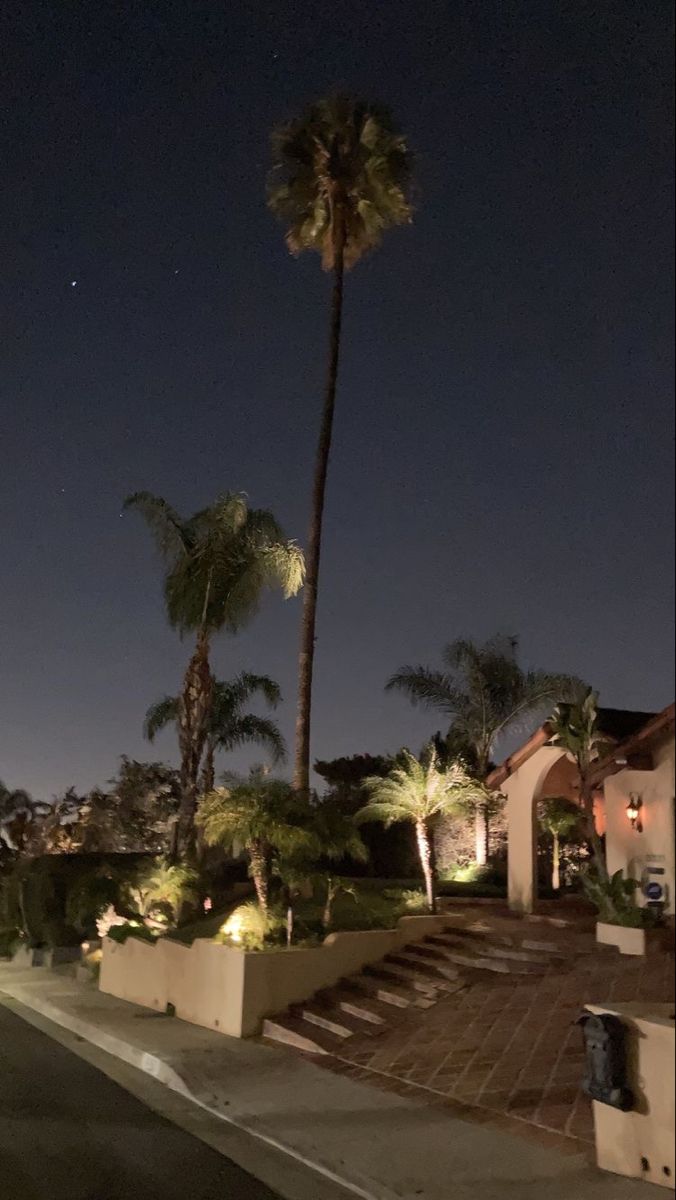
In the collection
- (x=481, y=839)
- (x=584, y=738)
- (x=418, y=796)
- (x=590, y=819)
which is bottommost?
(x=481, y=839)

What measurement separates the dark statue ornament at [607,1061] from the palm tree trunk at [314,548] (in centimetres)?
1250

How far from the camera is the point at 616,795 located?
15.7m

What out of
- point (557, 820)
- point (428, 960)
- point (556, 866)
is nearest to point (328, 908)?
point (428, 960)

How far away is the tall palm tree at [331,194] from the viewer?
21.6 meters

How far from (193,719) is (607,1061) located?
15.7 meters

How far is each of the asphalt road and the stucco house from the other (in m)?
5.86

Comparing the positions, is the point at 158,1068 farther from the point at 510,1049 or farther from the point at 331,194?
the point at 331,194

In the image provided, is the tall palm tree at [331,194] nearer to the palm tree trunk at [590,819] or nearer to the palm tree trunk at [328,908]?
the palm tree trunk at [328,908]

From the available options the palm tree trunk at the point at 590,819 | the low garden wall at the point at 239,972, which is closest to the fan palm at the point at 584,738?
the palm tree trunk at the point at 590,819

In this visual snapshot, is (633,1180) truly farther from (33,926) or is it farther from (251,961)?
(33,926)

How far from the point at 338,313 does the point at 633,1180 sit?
742 inches

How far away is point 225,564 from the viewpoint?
22.3 metres

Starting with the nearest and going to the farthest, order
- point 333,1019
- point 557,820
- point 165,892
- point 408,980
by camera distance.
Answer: point 333,1019 → point 408,980 → point 165,892 → point 557,820

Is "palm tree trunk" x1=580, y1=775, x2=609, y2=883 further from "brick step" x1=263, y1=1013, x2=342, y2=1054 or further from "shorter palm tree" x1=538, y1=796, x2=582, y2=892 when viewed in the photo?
"brick step" x1=263, y1=1013, x2=342, y2=1054
